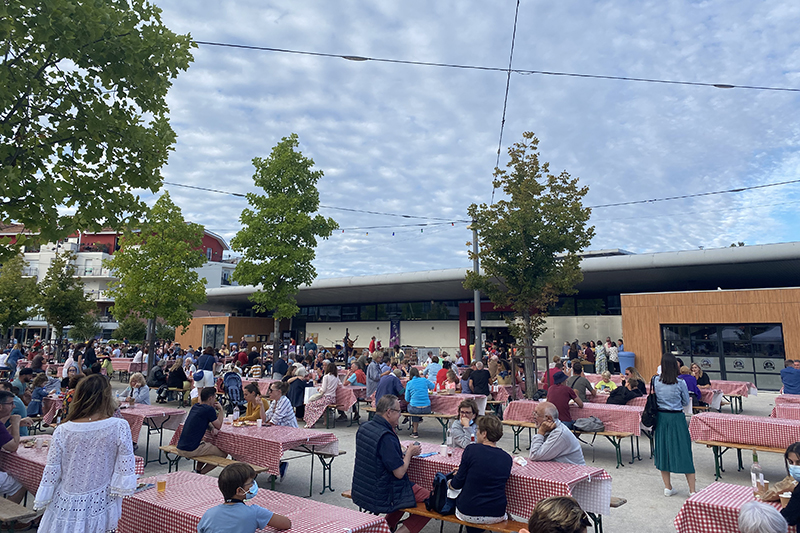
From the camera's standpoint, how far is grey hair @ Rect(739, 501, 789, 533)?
2637 mm

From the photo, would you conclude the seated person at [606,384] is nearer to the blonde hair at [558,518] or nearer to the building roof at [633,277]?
the blonde hair at [558,518]

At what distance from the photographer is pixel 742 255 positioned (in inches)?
742

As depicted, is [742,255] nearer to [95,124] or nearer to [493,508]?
[493,508]

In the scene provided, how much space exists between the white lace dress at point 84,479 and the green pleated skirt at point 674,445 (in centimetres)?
607

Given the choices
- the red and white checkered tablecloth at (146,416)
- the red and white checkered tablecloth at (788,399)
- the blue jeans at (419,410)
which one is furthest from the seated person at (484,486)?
the red and white checkered tablecloth at (788,399)

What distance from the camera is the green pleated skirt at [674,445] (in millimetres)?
6242

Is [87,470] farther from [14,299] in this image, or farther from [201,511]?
[14,299]

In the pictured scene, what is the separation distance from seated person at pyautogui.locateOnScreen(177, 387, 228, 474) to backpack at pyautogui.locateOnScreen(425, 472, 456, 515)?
3.26 m

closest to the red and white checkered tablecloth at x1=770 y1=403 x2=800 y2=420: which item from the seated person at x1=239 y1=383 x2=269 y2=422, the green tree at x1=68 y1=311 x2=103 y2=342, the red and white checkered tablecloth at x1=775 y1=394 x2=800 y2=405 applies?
the red and white checkered tablecloth at x1=775 y1=394 x2=800 y2=405

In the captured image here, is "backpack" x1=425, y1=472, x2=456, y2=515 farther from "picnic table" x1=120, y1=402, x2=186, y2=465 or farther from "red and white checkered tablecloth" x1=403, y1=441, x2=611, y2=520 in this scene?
"picnic table" x1=120, y1=402, x2=186, y2=465

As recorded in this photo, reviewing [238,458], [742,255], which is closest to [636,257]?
[742,255]

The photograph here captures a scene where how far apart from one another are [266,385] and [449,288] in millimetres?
15639

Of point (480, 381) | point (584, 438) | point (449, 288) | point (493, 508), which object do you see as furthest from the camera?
point (449, 288)

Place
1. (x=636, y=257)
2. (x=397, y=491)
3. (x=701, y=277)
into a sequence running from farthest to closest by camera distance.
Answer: (x=701, y=277) → (x=636, y=257) → (x=397, y=491)
